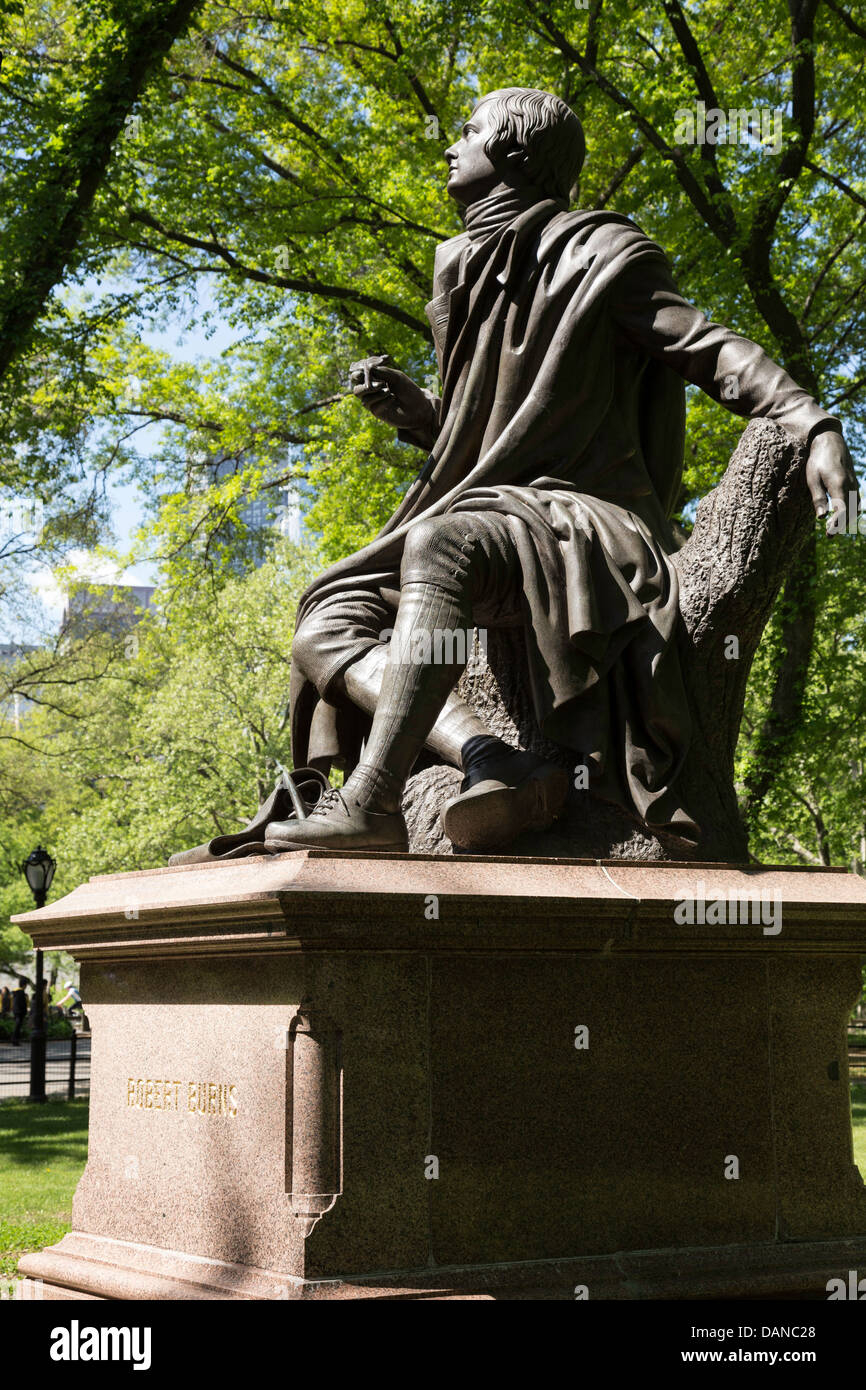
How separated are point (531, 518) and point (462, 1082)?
184 centimetres

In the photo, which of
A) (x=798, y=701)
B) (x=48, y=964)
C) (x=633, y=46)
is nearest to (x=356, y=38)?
(x=633, y=46)

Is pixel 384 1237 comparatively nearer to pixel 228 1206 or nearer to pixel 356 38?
pixel 228 1206

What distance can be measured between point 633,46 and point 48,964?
165 feet

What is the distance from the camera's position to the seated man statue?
4438mm

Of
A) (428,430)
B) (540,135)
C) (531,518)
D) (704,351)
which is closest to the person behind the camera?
(531,518)

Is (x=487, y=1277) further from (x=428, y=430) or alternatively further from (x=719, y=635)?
(x=428, y=430)

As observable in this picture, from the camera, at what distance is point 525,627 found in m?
4.79

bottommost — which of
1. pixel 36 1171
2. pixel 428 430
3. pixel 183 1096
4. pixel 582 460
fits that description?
pixel 36 1171

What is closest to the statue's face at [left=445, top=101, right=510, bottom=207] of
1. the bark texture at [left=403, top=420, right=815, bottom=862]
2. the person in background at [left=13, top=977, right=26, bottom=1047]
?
the bark texture at [left=403, top=420, right=815, bottom=862]

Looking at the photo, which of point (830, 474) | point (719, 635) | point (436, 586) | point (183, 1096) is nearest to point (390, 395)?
point (436, 586)

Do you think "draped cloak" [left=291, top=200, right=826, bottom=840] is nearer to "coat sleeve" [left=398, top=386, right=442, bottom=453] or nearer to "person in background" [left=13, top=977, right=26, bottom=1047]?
"coat sleeve" [left=398, top=386, right=442, bottom=453]

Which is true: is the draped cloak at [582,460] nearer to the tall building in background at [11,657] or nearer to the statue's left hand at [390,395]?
the statue's left hand at [390,395]

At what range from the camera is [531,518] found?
4.84 metres

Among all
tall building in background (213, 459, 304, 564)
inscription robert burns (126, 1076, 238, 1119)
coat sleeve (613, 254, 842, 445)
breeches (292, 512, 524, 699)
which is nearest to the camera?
inscription robert burns (126, 1076, 238, 1119)
